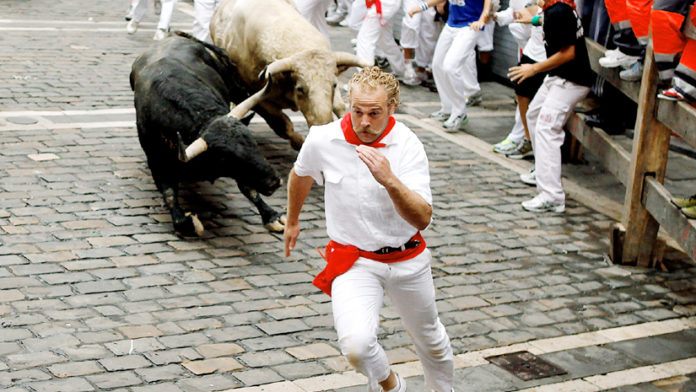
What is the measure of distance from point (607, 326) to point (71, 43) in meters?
11.3

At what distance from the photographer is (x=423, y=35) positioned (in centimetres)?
1523

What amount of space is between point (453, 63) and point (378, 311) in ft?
25.0

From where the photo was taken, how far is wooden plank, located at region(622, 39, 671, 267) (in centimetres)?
779

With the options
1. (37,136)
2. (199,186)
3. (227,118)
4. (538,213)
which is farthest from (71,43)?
(538,213)

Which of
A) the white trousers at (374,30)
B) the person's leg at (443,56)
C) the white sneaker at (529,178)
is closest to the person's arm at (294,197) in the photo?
the white sneaker at (529,178)

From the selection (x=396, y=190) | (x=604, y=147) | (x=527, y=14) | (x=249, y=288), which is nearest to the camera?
(x=396, y=190)

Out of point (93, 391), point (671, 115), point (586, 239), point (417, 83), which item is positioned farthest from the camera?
point (417, 83)

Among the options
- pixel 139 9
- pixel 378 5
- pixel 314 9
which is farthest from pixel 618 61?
pixel 139 9

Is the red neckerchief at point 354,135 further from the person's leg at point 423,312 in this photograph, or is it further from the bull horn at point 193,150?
the bull horn at point 193,150

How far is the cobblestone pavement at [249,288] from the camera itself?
19.2 ft

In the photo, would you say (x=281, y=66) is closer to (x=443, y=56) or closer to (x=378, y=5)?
(x=443, y=56)

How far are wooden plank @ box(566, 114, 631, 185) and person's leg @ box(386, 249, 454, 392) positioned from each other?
383 cm

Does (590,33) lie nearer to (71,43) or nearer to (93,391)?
(93,391)

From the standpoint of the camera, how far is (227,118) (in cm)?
809
